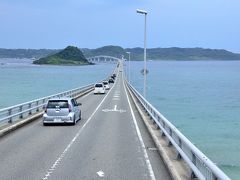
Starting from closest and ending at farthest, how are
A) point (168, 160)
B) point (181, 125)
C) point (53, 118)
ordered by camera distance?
point (168, 160) < point (53, 118) < point (181, 125)

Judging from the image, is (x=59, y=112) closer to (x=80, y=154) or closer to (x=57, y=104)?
(x=57, y=104)

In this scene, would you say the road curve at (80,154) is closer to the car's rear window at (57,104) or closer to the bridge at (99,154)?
the bridge at (99,154)

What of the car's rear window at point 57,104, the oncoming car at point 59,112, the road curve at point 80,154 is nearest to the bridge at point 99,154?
the road curve at point 80,154

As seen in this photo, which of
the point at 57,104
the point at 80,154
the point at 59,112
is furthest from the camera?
the point at 57,104

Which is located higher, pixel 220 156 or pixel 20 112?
pixel 20 112

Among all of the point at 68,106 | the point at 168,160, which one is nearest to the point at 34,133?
the point at 68,106

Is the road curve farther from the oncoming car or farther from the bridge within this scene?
the oncoming car

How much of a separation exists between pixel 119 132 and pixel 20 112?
6837 millimetres

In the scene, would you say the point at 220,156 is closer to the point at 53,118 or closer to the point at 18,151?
the point at 53,118

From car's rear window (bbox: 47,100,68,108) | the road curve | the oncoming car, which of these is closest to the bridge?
the road curve

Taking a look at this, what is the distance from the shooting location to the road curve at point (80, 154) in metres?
12.6

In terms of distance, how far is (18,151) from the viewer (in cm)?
1648

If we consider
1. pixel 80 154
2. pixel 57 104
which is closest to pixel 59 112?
pixel 57 104

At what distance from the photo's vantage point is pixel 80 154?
52.4 feet
